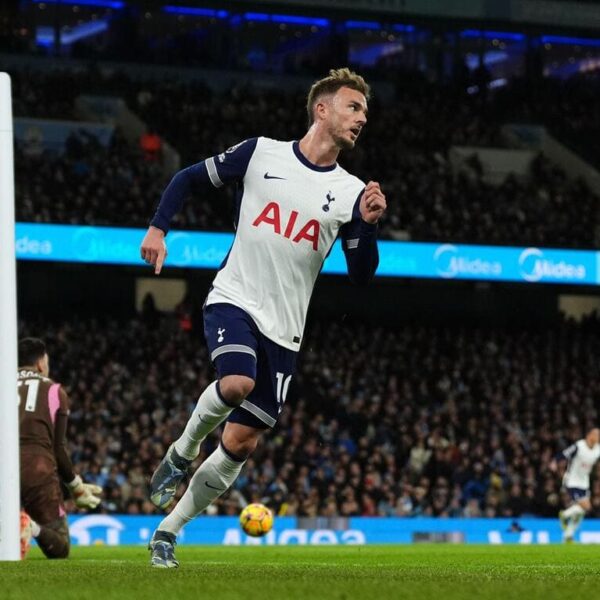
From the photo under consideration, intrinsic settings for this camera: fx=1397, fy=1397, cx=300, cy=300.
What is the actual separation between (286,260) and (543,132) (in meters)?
34.5

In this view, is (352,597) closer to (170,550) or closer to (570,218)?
(170,550)

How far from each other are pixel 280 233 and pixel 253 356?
2.44 feet

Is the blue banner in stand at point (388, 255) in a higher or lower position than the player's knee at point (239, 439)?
higher

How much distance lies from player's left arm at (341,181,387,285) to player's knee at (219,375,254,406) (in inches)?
36.4

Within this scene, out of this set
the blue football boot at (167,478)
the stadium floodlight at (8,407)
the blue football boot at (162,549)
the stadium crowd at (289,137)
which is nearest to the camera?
the blue football boot at (167,478)

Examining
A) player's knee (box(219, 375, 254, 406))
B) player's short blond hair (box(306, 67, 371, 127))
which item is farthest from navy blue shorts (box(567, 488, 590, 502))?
player's knee (box(219, 375, 254, 406))

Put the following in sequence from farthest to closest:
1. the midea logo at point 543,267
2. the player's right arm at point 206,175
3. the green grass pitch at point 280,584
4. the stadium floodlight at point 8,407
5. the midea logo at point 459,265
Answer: the midea logo at point 543,267, the midea logo at point 459,265, the stadium floodlight at point 8,407, the player's right arm at point 206,175, the green grass pitch at point 280,584

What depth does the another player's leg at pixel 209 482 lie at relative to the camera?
752 cm

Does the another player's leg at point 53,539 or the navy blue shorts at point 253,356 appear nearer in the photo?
the navy blue shorts at point 253,356

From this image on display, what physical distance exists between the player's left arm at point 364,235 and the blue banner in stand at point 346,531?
573 inches

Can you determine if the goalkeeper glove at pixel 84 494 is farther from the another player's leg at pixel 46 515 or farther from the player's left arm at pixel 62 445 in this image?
the another player's leg at pixel 46 515

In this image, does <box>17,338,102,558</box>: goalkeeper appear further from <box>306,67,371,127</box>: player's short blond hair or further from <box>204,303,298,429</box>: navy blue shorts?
<box>306,67,371,127</box>: player's short blond hair

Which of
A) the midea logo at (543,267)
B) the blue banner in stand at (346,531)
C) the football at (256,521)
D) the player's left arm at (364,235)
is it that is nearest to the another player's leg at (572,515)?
the blue banner in stand at (346,531)

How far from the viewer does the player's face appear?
7766 millimetres
